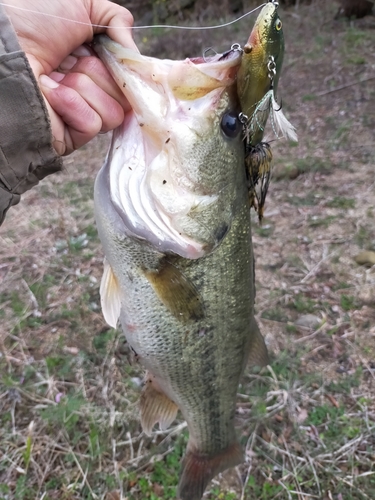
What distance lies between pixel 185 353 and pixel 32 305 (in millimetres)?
1656

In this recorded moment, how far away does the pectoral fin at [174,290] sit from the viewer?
1.56 meters

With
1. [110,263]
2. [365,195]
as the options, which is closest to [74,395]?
[110,263]

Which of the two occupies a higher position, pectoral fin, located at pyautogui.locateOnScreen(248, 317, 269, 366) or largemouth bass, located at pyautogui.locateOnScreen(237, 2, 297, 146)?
largemouth bass, located at pyautogui.locateOnScreen(237, 2, 297, 146)

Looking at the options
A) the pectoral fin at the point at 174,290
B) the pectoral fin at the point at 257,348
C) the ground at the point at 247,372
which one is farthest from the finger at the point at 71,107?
the ground at the point at 247,372

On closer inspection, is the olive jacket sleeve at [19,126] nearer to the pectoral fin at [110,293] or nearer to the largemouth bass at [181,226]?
the largemouth bass at [181,226]

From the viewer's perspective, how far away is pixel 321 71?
7.17m

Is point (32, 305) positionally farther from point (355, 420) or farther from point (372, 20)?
point (372, 20)

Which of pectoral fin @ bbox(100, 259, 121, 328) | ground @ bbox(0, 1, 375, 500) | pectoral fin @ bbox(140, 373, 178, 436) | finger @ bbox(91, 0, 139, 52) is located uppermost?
finger @ bbox(91, 0, 139, 52)

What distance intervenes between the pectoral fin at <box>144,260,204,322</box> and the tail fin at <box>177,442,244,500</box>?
0.76 metres

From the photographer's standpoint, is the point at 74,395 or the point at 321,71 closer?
the point at 74,395

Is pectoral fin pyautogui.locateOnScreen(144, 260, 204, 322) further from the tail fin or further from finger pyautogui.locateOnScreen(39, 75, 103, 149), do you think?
the tail fin

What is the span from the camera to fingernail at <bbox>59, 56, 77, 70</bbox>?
1.42 m

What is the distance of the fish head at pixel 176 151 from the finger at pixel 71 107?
11 cm

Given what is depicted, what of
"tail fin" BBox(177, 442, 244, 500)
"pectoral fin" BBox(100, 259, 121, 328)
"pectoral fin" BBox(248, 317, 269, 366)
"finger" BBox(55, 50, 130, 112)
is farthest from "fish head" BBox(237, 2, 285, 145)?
"tail fin" BBox(177, 442, 244, 500)
